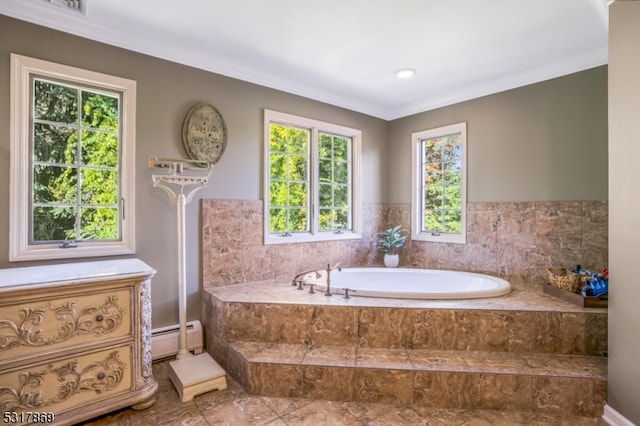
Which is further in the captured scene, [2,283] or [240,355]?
[240,355]

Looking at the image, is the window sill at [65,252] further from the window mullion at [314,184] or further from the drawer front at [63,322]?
the window mullion at [314,184]

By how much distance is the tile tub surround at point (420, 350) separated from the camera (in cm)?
188

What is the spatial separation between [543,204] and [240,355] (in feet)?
9.46

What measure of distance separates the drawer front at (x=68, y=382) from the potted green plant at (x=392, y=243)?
2737mm

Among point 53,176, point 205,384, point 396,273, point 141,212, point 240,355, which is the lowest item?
point 205,384

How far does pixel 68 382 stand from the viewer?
164cm

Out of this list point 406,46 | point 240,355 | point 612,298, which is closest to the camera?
point 612,298

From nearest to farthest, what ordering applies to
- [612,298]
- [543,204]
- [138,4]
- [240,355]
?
[612,298], [138,4], [240,355], [543,204]

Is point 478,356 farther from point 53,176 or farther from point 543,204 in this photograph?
point 53,176

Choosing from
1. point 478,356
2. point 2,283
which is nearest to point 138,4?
point 2,283

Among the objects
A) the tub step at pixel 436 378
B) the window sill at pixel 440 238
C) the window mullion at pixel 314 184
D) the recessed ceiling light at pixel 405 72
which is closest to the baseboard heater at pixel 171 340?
the tub step at pixel 436 378

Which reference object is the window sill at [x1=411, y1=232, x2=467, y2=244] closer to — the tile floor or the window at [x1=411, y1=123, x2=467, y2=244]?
the window at [x1=411, y1=123, x2=467, y2=244]

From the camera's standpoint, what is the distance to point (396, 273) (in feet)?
11.3

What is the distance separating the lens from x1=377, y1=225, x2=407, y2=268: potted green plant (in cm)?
374
